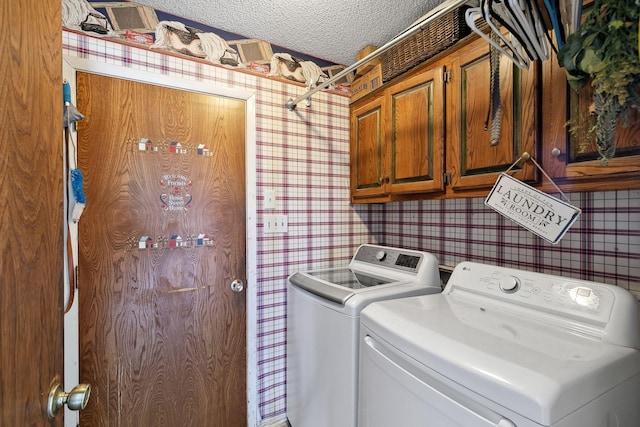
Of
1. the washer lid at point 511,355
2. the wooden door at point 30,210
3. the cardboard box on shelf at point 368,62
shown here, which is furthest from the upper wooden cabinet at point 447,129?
the wooden door at point 30,210

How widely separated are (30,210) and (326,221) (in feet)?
→ 5.22

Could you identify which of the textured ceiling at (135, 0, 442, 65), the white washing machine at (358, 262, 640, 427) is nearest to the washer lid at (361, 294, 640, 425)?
the white washing machine at (358, 262, 640, 427)

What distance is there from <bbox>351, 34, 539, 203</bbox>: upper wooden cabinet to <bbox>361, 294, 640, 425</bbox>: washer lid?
546 millimetres

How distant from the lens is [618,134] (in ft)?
2.75

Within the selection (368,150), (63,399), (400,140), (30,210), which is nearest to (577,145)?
(400,140)

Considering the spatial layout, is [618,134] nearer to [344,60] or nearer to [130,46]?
[344,60]

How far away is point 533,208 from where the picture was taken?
1.03 m

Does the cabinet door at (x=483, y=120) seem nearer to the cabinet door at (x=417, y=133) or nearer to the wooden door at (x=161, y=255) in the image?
the cabinet door at (x=417, y=133)

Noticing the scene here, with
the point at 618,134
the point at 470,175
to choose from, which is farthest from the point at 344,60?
the point at 618,134

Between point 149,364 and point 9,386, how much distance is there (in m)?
1.16

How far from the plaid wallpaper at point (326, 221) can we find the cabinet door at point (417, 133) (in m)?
0.41

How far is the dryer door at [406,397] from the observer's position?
704 millimetres

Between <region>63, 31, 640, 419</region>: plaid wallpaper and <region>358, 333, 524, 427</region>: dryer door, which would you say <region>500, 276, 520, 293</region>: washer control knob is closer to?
<region>63, 31, 640, 419</region>: plaid wallpaper

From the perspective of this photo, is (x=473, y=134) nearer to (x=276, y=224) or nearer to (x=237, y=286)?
(x=276, y=224)
